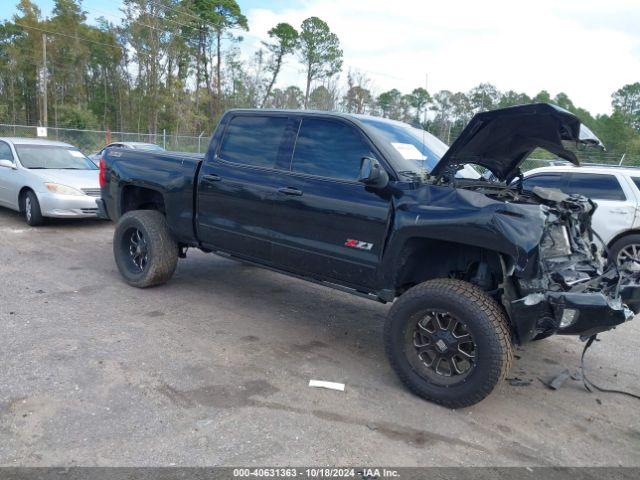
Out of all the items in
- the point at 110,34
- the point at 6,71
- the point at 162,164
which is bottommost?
the point at 162,164

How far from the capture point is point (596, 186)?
8328mm

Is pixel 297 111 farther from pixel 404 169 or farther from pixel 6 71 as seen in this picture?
pixel 6 71

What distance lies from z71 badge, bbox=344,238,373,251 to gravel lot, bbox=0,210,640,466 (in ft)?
3.21

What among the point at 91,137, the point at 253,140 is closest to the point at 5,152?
the point at 253,140

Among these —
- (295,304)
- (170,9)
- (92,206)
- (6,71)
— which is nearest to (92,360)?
(295,304)

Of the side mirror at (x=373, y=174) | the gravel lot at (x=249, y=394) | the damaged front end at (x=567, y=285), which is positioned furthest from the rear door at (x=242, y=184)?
the damaged front end at (x=567, y=285)

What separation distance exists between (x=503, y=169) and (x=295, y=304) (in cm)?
261

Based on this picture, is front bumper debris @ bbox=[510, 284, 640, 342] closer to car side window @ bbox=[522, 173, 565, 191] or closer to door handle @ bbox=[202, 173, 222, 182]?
door handle @ bbox=[202, 173, 222, 182]

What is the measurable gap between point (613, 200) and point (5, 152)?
10.8 metres

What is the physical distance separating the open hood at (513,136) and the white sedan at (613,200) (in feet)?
13.9

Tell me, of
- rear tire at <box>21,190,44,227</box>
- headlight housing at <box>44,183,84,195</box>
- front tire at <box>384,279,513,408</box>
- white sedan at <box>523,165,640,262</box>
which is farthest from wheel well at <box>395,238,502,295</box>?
rear tire at <box>21,190,44,227</box>

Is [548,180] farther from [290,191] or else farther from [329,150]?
[290,191]

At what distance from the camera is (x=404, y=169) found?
4.12m

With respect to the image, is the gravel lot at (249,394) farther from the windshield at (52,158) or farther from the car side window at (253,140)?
the windshield at (52,158)
